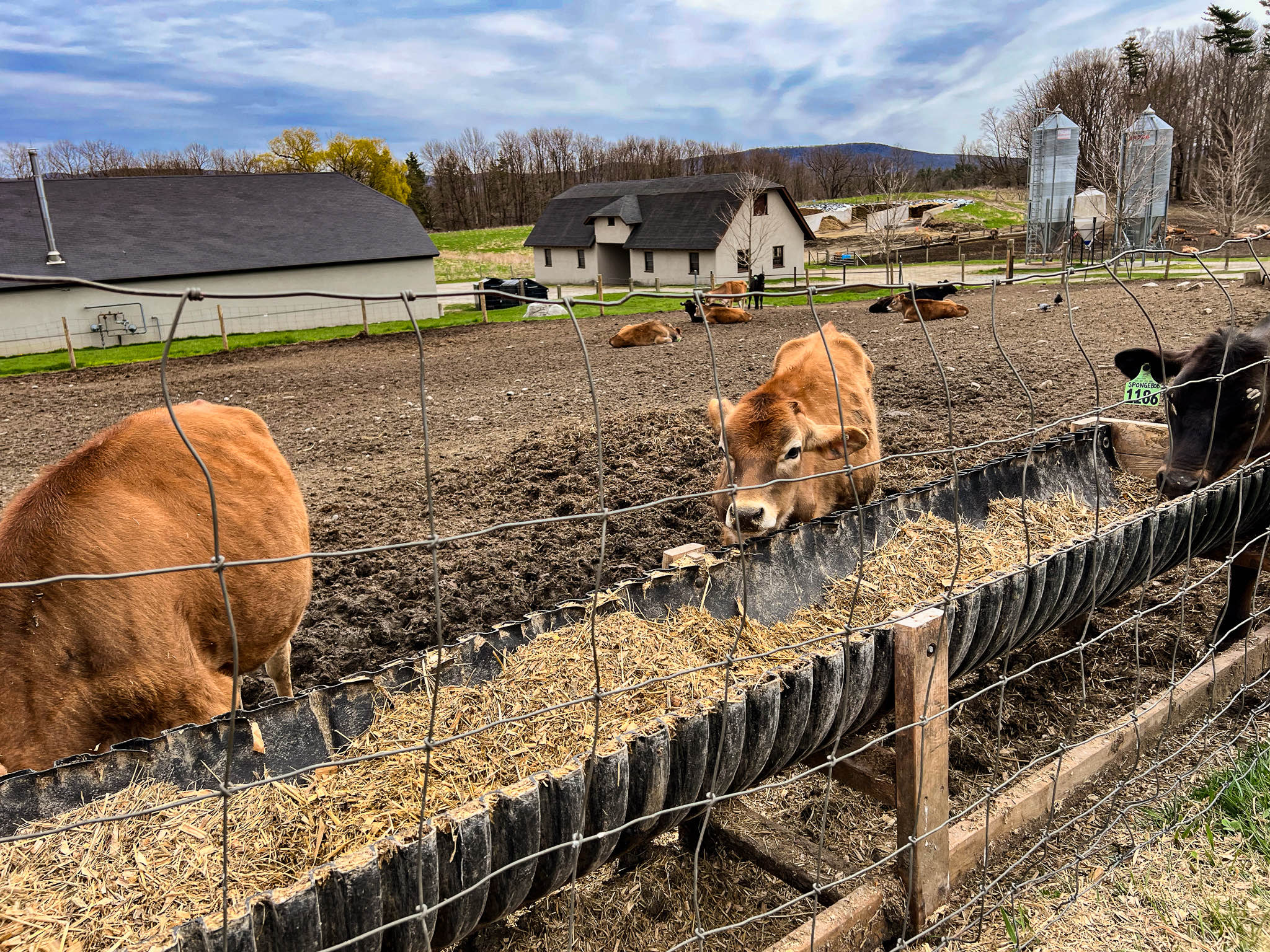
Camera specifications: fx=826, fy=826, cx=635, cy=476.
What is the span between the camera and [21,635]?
9.70 ft

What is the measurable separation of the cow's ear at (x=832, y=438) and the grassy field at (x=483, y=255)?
142ft

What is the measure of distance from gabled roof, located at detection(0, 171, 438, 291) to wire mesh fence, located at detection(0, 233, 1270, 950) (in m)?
32.2

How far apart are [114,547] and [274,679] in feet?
5.81

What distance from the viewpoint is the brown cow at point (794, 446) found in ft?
16.3

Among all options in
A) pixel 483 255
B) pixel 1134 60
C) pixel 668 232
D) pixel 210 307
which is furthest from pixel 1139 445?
pixel 1134 60

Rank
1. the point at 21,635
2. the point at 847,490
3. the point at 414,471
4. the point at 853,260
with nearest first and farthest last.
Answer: the point at 21,635, the point at 847,490, the point at 414,471, the point at 853,260

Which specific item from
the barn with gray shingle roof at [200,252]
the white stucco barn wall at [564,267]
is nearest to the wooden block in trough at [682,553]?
the barn with gray shingle roof at [200,252]

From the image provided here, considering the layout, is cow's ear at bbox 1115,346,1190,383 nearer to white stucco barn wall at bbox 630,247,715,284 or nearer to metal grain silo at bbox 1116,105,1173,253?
metal grain silo at bbox 1116,105,1173,253

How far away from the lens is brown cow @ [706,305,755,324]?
74.9ft

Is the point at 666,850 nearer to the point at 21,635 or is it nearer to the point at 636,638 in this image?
the point at 636,638

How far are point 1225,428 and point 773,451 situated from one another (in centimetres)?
250

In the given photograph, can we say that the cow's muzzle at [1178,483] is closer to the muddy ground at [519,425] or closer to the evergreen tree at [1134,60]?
the muddy ground at [519,425]

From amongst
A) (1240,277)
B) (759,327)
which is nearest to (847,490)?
(759,327)

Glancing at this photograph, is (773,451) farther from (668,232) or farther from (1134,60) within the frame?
(1134,60)
